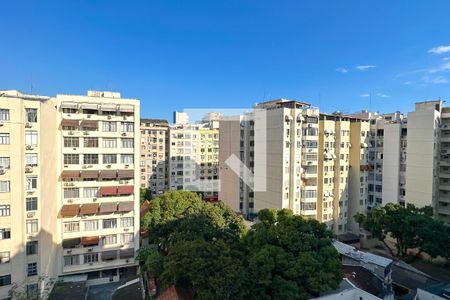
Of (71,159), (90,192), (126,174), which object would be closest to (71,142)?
(71,159)

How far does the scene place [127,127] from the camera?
23.7 meters

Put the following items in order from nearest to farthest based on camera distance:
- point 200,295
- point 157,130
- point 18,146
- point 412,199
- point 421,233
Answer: point 200,295 → point 18,146 → point 421,233 → point 412,199 → point 157,130

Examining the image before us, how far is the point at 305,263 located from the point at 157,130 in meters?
41.1

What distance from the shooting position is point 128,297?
20297 millimetres

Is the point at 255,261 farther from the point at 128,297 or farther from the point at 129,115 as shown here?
the point at 129,115

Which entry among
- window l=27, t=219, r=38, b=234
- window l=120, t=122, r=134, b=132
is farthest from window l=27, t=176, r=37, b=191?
window l=120, t=122, r=134, b=132

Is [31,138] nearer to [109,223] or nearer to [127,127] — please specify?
[127,127]

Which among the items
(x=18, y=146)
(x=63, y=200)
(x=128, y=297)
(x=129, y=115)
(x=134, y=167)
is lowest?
(x=128, y=297)

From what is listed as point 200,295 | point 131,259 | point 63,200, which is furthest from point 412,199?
point 63,200

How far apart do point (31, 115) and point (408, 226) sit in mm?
31393

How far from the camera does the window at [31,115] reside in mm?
18688

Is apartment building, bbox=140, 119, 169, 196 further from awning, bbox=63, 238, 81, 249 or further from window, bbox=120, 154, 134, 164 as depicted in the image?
awning, bbox=63, 238, 81, 249

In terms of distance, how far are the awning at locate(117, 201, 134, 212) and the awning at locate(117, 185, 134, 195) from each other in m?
0.89

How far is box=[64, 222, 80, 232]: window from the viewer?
2216 centimetres
